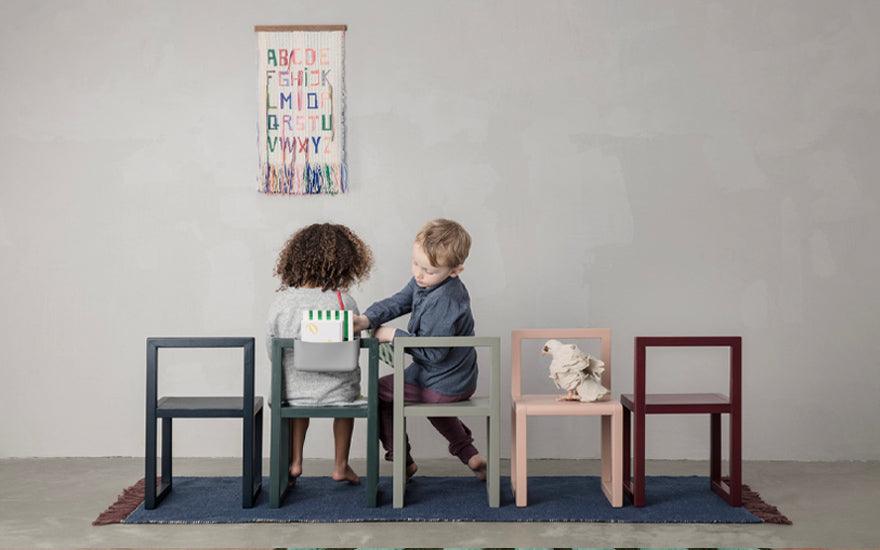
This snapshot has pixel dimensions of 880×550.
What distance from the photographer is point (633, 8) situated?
4.03 meters

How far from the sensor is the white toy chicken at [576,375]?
3213mm

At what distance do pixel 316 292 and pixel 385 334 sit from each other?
29 centimetres

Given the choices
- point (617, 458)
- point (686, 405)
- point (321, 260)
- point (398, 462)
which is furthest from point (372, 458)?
point (686, 405)

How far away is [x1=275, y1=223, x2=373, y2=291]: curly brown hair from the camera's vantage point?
334cm

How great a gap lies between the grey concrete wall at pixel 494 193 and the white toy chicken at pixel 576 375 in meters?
0.76

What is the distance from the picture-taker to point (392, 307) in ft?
11.4

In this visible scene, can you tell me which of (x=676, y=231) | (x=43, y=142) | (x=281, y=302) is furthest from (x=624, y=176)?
(x=43, y=142)

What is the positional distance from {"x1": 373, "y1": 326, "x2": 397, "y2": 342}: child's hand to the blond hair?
0.94 feet

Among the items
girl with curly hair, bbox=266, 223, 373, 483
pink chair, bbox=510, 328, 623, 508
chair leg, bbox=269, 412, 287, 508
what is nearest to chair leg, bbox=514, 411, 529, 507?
pink chair, bbox=510, 328, 623, 508

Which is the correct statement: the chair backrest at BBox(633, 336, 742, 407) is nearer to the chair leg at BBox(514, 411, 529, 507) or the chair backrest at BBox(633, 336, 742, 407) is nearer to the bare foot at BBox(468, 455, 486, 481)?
the chair leg at BBox(514, 411, 529, 507)

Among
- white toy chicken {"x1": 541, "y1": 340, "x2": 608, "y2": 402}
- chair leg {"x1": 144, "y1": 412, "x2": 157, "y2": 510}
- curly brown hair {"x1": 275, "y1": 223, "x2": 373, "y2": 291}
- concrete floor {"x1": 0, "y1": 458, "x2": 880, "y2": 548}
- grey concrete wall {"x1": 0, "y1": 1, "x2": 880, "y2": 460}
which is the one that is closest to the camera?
concrete floor {"x1": 0, "y1": 458, "x2": 880, "y2": 548}

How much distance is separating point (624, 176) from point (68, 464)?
262 cm

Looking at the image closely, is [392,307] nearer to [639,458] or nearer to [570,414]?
[570,414]

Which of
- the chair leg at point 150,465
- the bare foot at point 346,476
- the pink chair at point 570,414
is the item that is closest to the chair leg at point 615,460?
the pink chair at point 570,414
